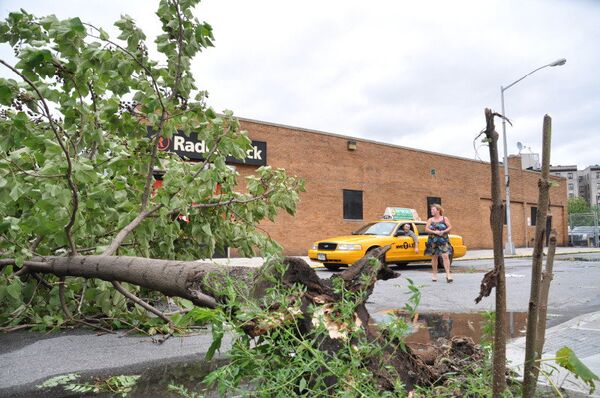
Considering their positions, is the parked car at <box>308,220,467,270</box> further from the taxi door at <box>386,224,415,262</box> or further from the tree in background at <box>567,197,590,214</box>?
A: the tree in background at <box>567,197,590,214</box>

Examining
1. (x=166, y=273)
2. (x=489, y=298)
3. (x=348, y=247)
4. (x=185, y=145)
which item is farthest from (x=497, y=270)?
(x=185, y=145)

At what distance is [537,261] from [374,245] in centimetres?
1211

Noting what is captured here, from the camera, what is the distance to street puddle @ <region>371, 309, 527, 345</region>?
164 inches

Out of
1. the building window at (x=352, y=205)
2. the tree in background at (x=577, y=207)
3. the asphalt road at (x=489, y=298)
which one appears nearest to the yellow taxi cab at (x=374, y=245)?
the asphalt road at (x=489, y=298)

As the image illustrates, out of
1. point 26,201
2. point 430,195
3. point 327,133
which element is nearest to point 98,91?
point 26,201

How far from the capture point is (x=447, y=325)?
4848 mm

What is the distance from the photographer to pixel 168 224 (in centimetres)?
439

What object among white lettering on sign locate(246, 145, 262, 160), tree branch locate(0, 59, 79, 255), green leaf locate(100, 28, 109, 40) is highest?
white lettering on sign locate(246, 145, 262, 160)

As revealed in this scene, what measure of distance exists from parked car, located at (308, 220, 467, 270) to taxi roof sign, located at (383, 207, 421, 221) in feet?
28.0

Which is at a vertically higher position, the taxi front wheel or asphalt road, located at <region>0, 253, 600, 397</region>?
asphalt road, located at <region>0, 253, 600, 397</region>

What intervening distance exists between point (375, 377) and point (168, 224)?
3.20 m

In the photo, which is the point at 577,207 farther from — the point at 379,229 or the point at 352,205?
the point at 379,229

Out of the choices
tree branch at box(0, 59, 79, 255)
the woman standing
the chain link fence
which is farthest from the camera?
the chain link fence

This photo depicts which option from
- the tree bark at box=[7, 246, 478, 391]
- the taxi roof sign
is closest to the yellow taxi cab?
the taxi roof sign
